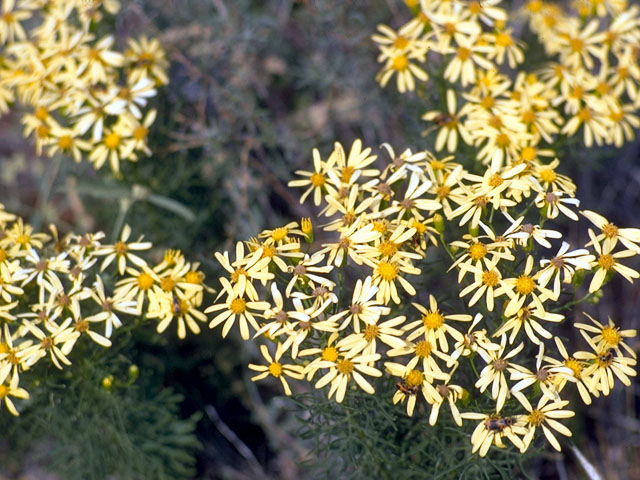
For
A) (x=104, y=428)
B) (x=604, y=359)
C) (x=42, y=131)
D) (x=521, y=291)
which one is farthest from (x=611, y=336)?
(x=42, y=131)

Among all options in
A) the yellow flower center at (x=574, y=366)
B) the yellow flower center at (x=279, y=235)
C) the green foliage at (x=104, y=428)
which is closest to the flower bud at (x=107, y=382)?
the green foliage at (x=104, y=428)

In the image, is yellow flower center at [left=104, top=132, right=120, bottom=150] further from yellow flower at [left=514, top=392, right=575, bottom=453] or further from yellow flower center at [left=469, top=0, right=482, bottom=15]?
yellow flower at [left=514, top=392, right=575, bottom=453]

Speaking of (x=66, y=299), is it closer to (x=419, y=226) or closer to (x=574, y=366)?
(x=419, y=226)

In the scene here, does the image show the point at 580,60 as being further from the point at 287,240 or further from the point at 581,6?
the point at 287,240

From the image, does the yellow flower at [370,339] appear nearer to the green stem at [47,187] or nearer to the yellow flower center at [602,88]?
the yellow flower center at [602,88]

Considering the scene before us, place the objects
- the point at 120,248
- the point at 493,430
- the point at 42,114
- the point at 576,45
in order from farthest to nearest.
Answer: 1. the point at 576,45
2. the point at 42,114
3. the point at 120,248
4. the point at 493,430

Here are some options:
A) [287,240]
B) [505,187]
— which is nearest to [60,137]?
[287,240]
